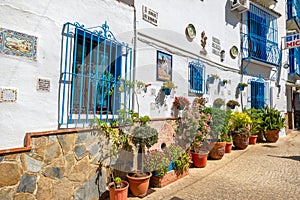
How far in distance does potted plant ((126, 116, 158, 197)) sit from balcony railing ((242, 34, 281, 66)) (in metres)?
6.49

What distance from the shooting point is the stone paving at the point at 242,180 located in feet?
12.1

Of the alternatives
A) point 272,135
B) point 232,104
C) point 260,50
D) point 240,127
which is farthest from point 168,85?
point 260,50

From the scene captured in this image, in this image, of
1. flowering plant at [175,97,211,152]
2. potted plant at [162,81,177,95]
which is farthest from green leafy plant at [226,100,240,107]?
potted plant at [162,81,177,95]

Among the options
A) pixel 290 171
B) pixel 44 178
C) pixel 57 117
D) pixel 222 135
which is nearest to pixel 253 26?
pixel 222 135

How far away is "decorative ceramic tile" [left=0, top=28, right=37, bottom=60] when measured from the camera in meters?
2.55

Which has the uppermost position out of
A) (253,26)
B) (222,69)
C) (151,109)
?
(253,26)

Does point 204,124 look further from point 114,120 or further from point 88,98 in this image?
point 88,98

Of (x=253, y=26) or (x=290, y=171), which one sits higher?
(x=253, y=26)

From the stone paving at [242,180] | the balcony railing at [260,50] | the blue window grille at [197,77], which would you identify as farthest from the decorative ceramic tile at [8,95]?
the balcony railing at [260,50]

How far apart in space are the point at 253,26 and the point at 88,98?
344 inches

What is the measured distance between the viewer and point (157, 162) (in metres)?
4.03

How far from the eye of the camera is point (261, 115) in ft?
27.4

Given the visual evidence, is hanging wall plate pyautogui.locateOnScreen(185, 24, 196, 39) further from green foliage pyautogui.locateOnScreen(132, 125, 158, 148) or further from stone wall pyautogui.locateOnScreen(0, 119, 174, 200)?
stone wall pyautogui.locateOnScreen(0, 119, 174, 200)

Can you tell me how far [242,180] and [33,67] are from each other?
15.0 ft
